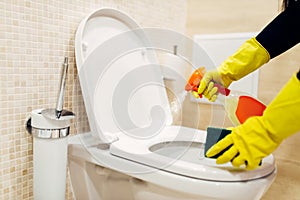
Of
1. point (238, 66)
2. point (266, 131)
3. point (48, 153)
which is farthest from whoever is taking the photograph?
point (238, 66)

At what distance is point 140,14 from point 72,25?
321mm

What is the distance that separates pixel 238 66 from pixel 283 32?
15 cm

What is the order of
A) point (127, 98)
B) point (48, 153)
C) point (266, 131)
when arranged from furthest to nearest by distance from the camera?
Result: point (127, 98) → point (48, 153) → point (266, 131)

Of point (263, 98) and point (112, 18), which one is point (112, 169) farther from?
point (263, 98)

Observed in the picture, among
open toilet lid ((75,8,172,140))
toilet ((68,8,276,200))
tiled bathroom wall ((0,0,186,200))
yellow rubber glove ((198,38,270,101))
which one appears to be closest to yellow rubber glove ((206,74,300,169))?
toilet ((68,8,276,200))

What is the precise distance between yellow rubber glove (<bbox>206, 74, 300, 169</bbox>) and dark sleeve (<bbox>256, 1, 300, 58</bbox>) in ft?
0.84

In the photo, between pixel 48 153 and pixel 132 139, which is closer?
pixel 48 153

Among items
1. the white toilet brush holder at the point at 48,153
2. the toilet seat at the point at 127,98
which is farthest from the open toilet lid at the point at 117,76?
the white toilet brush holder at the point at 48,153

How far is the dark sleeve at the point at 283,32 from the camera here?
0.78 meters

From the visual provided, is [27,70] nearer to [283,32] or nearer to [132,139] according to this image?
[132,139]

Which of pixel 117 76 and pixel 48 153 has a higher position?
pixel 117 76

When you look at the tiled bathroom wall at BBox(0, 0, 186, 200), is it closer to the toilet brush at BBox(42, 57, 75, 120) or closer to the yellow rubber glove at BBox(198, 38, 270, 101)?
the toilet brush at BBox(42, 57, 75, 120)

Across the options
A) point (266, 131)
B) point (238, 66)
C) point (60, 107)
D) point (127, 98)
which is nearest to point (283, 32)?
point (238, 66)

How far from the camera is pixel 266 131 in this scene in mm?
607
